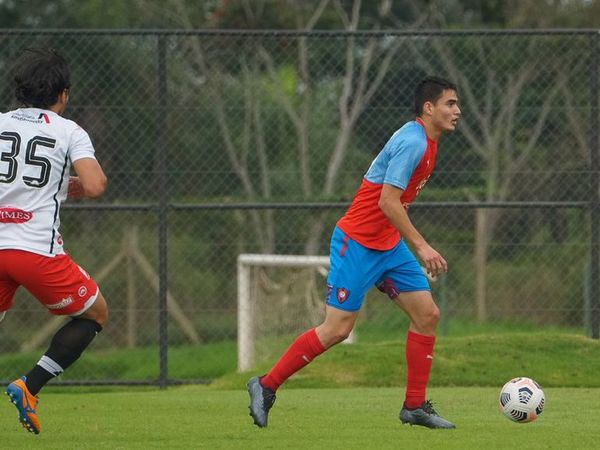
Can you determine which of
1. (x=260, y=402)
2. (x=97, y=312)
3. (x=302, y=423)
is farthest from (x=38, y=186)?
(x=302, y=423)

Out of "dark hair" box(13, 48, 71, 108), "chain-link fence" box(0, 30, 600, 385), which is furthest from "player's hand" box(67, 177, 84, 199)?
"chain-link fence" box(0, 30, 600, 385)

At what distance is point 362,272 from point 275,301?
20.9 ft

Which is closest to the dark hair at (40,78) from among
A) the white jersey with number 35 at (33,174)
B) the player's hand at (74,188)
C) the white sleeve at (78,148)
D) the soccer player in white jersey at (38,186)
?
the soccer player in white jersey at (38,186)

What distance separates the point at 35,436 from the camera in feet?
23.2

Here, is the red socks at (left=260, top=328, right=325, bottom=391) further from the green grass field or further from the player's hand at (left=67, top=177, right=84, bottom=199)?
the player's hand at (left=67, top=177, right=84, bottom=199)

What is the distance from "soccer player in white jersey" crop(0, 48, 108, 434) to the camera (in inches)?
247

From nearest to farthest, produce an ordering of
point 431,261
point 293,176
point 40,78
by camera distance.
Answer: point 40,78 < point 431,261 < point 293,176

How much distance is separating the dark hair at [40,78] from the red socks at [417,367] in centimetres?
260

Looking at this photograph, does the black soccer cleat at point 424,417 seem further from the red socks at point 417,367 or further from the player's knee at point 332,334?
the player's knee at point 332,334

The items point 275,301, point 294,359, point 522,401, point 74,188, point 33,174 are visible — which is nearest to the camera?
point 33,174

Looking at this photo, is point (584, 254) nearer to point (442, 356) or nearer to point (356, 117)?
point (356, 117)

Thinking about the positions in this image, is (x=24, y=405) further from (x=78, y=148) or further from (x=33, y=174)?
(x=78, y=148)

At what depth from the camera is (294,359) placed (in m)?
7.46

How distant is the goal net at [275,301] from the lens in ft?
42.0
